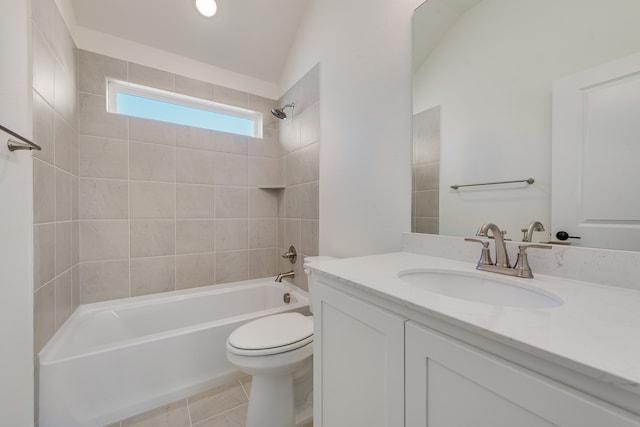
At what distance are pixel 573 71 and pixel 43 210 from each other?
2.20 m

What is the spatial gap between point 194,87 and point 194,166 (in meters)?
0.66

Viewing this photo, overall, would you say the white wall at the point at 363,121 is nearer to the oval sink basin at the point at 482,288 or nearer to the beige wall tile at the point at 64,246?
the oval sink basin at the point at 482,288

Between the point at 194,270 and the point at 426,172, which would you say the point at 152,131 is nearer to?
the point at 194,270

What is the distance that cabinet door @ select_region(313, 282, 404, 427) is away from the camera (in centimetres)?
A: 63

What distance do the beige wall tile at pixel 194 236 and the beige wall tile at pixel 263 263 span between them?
39 cm

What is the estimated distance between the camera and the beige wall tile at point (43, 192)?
1.10m

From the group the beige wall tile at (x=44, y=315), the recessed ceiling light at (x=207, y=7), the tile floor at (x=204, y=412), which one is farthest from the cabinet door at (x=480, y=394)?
the recessed ceiling light at (x=207, y=7)

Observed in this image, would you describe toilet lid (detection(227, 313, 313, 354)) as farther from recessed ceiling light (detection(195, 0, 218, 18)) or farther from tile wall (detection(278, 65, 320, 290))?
recessed ceiling light (detection(195, 0, 218, 18))

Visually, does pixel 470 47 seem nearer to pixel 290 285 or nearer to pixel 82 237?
pixel 290 285

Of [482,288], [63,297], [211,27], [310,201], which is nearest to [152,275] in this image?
[63,297]

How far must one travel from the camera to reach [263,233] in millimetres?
2416

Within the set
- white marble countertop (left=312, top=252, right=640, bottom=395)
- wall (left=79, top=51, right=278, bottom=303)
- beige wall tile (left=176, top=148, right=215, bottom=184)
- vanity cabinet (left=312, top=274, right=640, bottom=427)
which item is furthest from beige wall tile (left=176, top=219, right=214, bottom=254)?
white marble countertop (left=312, top=252, right=640, bottom=395)

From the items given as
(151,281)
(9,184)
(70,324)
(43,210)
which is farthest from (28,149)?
(151,281)

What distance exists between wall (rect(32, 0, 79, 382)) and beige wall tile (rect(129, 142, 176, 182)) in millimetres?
311
